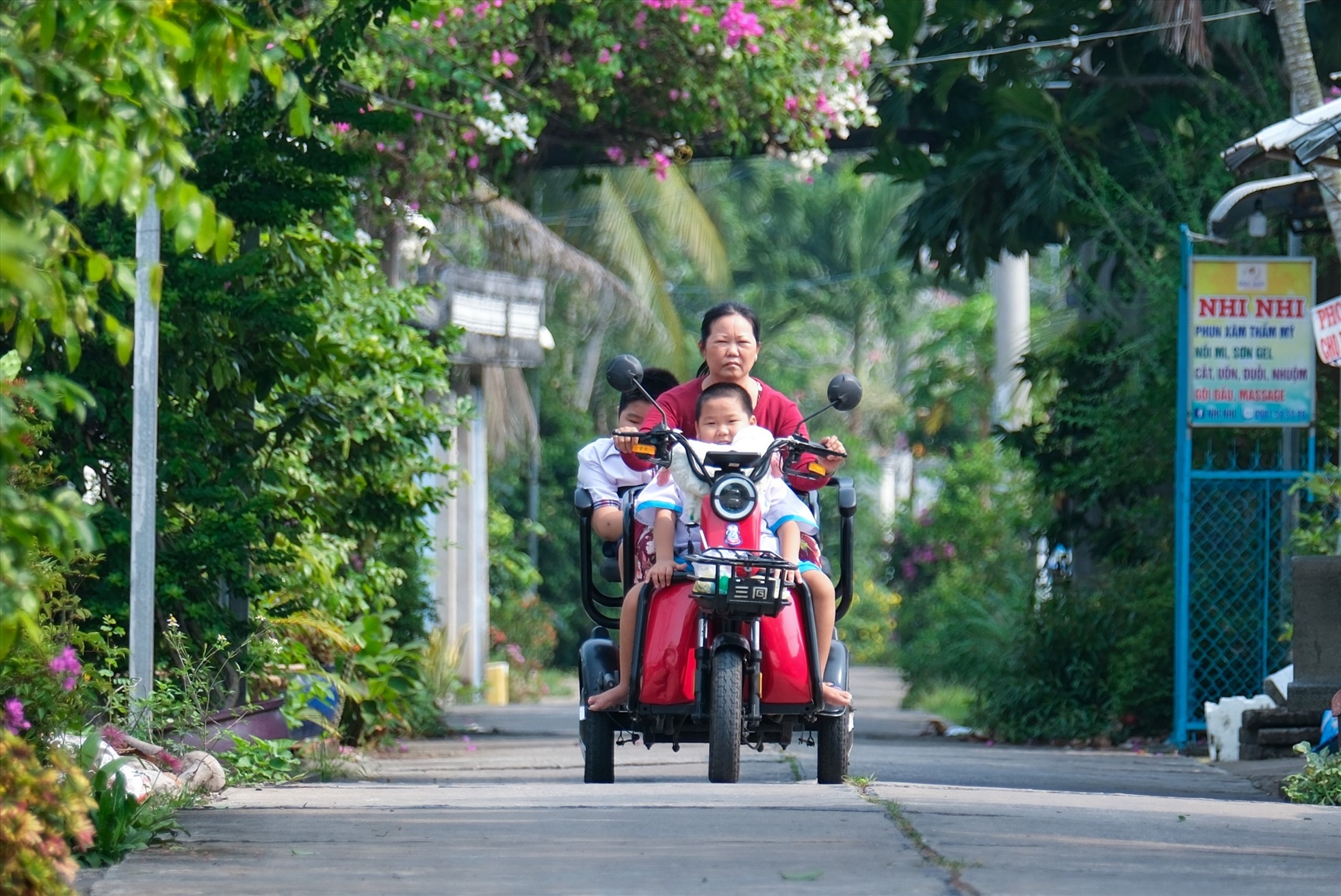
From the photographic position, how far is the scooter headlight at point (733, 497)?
6.98 m

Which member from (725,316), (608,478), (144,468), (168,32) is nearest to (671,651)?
(608,478)

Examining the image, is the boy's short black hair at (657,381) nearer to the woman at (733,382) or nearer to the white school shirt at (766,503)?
the woman at (733,382)

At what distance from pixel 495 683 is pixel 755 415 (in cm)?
1116

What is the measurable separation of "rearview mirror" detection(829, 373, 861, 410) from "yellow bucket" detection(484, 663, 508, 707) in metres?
11.5

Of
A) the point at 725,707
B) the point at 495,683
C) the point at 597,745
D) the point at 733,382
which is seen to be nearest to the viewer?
the point at 725,707

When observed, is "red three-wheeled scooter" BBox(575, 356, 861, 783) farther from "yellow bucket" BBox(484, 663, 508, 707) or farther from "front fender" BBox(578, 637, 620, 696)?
"yellow bucket" BBox(484, 663, 508, 707)

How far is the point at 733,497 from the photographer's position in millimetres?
6988

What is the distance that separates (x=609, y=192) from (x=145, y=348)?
1614 centimetres

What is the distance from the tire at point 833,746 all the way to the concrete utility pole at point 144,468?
2511mm

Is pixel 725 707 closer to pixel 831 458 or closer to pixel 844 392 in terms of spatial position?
pixel 831 458

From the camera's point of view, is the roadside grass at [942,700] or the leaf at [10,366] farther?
the roadside grass at [942,700]

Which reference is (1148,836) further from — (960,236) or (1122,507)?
(960,236)

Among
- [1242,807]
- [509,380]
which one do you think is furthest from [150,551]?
[509,380]

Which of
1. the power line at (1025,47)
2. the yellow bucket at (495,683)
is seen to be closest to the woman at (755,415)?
the power line at (1025,47)
